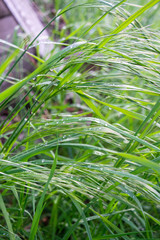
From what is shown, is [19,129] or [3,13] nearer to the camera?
[19,129]

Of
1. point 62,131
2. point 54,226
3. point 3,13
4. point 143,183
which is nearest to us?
point 143,183

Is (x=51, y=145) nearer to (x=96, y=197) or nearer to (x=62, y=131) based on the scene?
(x=62, y=131)

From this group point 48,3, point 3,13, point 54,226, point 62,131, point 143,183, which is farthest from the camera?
point 48,3

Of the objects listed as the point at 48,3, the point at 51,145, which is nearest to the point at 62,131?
the point at 51,145

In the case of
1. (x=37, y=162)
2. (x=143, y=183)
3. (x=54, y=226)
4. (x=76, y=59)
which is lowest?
(x=54, y=226)

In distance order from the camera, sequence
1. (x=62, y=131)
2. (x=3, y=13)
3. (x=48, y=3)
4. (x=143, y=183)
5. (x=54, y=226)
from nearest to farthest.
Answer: (x=143, y=183)
(x=62, y=131)
(x=54, y=226)
(x=3, y=13)
(x=48, y=3)

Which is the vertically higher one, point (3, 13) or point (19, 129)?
point (3, 13)

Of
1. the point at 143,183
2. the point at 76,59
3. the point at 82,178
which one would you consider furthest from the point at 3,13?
the point at 143,183

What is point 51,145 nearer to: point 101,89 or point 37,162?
point 37,162

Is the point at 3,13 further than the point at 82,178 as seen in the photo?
Yes
